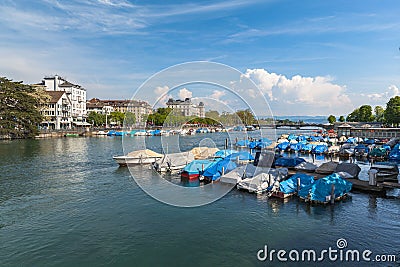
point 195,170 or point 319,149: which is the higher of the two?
point 319,149

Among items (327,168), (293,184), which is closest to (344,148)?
(327,168)

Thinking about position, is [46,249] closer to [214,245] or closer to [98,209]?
[98,209]

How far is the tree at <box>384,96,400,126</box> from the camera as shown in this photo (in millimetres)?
86438

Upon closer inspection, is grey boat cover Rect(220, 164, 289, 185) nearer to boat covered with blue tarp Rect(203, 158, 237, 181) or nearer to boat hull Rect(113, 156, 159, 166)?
boat covered with blue tarp Rect(203, 158, 237, 181)

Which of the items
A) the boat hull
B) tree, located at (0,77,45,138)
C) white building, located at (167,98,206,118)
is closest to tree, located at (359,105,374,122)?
the boat hull

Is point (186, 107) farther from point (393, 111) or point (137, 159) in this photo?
point (393, 111)

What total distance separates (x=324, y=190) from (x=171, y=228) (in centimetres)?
1035

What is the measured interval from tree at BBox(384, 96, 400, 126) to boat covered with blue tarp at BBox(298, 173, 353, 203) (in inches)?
3221

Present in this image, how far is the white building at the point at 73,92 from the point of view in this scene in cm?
11544

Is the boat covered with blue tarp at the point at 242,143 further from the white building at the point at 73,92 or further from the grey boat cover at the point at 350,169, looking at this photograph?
the white building at the point at 73,92

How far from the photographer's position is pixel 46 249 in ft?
44.9

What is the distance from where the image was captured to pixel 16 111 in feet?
250

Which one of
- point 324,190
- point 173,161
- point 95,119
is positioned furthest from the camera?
point 95,119

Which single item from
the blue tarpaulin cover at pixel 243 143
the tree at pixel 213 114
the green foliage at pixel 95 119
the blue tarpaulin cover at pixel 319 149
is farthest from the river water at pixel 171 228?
the green foliage at pixel 95 119
